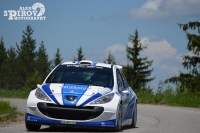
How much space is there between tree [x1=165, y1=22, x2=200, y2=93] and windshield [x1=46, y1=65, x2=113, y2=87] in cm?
3663

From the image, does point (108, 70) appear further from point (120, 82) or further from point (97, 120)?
point (97, 120)

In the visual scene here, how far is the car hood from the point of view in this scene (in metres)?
12.1

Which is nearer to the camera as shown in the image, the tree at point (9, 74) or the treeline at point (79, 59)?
the treeline at point (79, 59)

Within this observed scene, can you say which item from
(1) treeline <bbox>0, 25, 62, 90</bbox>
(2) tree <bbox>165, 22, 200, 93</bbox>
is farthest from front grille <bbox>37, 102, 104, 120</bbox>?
(1) treeline <bbox>0, 25, 62, 90</bbox>

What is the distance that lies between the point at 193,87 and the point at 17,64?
77.0 metres

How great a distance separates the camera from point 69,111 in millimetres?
12031

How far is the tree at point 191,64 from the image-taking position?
165 feet

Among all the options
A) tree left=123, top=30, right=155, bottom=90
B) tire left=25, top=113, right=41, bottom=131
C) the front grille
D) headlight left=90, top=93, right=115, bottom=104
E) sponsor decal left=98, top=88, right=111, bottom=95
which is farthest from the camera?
tree left=123, top=30, right=155, bottom=90

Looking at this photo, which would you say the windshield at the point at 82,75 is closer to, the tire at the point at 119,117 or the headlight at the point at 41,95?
the tire at the point at 119,117

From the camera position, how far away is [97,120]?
12.2 meters

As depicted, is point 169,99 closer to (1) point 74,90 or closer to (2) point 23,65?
(1) point 74,90

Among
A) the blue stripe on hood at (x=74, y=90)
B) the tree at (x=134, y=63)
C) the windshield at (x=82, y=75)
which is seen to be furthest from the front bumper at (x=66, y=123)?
the tree at (x=134, y=63)

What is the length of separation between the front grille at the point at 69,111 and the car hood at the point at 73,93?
10 cm

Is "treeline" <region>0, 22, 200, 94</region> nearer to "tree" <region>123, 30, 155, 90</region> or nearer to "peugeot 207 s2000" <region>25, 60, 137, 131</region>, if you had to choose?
"tree" <region>123, 30, 155, 90</region>
